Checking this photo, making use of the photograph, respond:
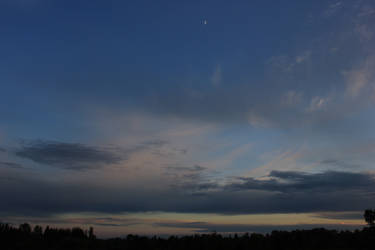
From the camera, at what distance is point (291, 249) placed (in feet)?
648

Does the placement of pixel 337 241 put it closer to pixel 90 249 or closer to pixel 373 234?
pixel 373 234

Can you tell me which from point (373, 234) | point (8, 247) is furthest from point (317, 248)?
point (8, 247)

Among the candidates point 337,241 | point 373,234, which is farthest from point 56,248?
point 373,234

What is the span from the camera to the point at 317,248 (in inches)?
7431

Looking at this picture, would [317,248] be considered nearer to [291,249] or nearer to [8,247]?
[291,249]

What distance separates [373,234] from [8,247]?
20602 centimetres

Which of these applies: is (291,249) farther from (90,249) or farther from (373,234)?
(90,249)

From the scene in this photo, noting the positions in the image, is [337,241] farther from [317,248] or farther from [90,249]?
[90,249]

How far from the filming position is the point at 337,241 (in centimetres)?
19212

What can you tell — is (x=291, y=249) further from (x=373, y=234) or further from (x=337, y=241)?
(x=373, y=234)

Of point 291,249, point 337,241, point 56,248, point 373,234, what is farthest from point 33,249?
point 373,234

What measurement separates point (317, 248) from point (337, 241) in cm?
1336

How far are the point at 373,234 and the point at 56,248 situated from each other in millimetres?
181080

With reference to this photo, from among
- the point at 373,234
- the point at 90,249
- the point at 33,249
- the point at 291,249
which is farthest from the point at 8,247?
the point at 373,234
